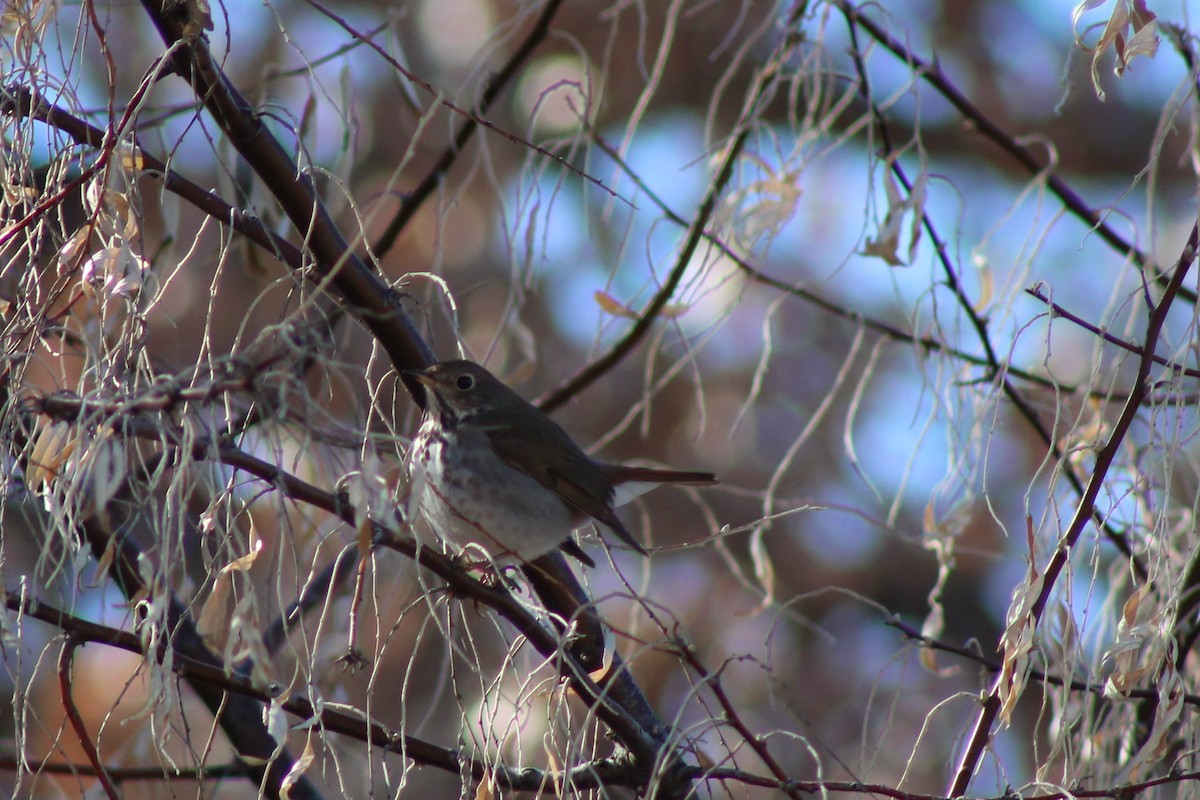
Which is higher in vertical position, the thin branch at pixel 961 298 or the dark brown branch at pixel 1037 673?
the thin branch at pixel 961 298

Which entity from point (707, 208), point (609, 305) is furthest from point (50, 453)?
point (707, 208)

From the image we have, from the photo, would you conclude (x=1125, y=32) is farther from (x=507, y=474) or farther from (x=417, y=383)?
(x=507, y=474)

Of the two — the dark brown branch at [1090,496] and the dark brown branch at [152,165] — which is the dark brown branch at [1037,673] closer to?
the dark brown branch at [1090,496]

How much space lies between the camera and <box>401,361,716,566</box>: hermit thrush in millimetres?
4035

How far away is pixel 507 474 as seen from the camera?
443cm

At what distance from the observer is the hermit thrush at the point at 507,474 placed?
4.04 meters

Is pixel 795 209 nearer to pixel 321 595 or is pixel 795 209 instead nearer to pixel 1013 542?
pixel 321 595

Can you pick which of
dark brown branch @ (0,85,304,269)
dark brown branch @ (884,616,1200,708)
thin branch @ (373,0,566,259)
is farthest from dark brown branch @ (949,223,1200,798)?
thin branch @ (373,0,566,259)

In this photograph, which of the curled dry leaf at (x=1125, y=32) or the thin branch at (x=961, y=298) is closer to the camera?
the curled dry leaf at (x=1125, y=32)

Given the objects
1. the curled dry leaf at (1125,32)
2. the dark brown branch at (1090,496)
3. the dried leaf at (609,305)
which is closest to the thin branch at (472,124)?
the dried leaf at (609,305)

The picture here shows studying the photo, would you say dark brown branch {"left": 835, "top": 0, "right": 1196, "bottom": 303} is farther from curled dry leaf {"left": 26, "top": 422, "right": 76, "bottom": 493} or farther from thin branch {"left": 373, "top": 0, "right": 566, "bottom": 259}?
curled dry leaf {"left": 26, "top": 422, "right": 76, "bottom": 493}

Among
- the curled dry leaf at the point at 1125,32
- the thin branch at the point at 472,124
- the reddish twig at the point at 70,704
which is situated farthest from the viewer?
the thin branch at the point at 472,124

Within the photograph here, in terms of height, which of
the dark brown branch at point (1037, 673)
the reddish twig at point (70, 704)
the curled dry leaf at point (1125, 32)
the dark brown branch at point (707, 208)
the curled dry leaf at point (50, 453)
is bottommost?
the reddish twig at point (70, 704)

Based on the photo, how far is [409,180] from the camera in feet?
25.8
